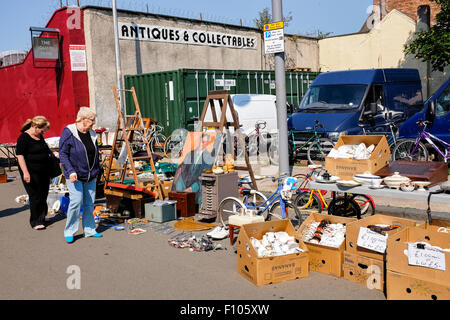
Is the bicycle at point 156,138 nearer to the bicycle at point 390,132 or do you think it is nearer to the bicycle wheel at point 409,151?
the bicycle at point 390,132

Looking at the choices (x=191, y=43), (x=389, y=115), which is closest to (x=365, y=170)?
Result: (x=389, y=115)

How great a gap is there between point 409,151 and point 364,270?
7007 millimetres

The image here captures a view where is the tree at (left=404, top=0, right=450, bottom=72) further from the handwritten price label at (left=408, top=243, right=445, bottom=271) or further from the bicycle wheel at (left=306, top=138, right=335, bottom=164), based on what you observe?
the handwritten price label at (left=408, top=243, right=445, bottom=271)

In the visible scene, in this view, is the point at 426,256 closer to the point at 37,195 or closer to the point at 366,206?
the point at 366,206

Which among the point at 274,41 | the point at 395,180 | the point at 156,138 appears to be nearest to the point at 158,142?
the point at 156,138

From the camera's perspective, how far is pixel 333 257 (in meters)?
4.89

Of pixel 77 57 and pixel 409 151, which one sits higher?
pixel 77 57

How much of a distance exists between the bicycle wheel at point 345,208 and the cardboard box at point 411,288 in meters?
2.25

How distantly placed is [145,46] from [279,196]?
1556 centimetres

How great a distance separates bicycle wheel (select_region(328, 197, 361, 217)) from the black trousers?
182 inches

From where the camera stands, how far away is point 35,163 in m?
7.41

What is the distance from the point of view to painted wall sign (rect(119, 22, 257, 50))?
19.8 meters

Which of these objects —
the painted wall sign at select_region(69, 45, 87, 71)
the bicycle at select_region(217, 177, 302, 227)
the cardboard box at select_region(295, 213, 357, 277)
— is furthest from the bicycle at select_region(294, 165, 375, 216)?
the painted wall sign at select_region(69, 45, 87, 71)

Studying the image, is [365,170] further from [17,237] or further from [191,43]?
[191,43]
